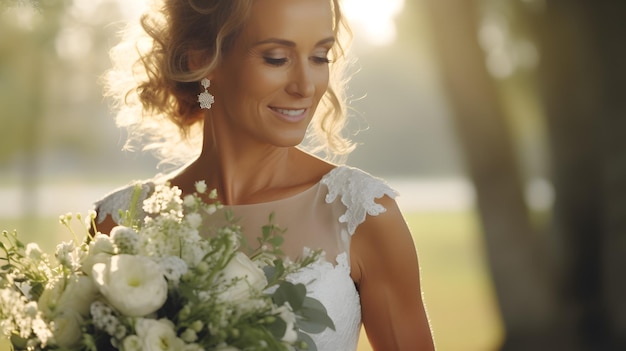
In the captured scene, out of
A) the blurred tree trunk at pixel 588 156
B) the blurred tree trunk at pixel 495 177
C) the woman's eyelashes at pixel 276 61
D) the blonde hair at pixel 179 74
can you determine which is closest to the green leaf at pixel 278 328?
the woman's eyelashes at pixel 276 61

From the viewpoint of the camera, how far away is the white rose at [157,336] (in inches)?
74.7

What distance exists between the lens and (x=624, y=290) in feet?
25.7

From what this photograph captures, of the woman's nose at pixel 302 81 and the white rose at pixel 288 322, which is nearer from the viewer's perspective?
the white rose at pixel 288 322

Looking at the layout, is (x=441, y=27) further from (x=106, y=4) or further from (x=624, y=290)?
(x=106, y=4)

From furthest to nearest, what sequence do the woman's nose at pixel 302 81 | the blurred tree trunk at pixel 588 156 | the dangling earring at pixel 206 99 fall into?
the blurred tree trunk at pixel 588 156 → the dangling earring at pixel 206 99 → the woman's nose at pixel 302 81

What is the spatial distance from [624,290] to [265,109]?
5694mm

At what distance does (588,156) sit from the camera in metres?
8.31

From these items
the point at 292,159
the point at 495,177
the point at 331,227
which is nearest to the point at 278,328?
the point at 331,227

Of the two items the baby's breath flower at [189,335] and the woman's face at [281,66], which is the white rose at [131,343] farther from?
the woman's face at [281,66]

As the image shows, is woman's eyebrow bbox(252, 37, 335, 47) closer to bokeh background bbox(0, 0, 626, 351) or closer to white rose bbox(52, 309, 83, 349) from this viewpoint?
white rose bbox(52, 309, 83, 349)

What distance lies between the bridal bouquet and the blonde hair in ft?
3.48

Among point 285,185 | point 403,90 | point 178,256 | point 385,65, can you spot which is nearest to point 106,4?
point 285,185

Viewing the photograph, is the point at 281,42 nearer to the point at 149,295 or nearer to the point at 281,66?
the point at 281,66

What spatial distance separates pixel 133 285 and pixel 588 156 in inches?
274
